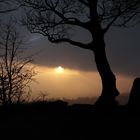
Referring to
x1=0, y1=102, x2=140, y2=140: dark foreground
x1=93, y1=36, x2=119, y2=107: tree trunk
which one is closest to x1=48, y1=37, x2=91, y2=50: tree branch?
x1=93, y1=36, x2=119, y2=107: tree trunk

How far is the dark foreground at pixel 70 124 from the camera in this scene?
13344mm

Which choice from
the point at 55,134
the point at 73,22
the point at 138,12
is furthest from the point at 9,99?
the point at 55,134

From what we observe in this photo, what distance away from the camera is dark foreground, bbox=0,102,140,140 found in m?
13.3

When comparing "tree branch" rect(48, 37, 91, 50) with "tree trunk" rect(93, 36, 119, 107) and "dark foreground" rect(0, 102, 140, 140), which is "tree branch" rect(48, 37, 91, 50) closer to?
"tree trunk" rect(93, 36, 119, 107)

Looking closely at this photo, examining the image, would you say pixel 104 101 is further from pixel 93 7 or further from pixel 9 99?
pixel 9 99

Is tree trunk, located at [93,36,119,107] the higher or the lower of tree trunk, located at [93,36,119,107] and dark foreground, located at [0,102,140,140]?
the higher

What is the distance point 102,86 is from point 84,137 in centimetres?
734

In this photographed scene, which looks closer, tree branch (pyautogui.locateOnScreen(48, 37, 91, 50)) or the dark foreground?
the dark foreground

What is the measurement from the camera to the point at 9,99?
32.1 m

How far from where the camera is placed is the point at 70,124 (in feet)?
49.5

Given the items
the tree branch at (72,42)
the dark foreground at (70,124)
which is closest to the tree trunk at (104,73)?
the tree branch at (72,42)

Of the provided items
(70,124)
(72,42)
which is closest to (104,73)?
(72,42)

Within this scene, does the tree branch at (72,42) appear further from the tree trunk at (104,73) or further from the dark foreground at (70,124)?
the dark foreground at (70,124)

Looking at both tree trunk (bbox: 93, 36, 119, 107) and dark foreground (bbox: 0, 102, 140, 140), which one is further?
tree trunk (bbox: 93, 36, 119, 107)
